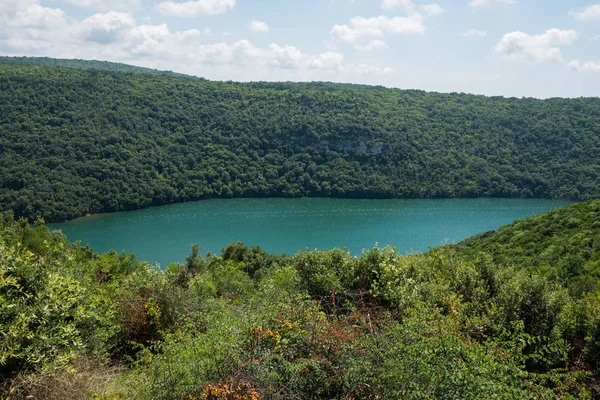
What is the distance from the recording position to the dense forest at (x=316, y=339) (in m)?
5.10

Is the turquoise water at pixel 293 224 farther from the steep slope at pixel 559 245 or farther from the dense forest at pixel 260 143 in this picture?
the steep slope at pixel 559 245

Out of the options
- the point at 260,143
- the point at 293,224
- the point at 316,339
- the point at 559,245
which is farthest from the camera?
the point at 260,143

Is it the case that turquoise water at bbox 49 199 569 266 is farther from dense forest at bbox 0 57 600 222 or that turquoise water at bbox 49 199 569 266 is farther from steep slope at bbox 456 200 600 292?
steep slope at bbox 456 200 600 292

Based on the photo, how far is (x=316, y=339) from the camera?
5.91 metres

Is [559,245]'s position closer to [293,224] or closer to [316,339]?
[316,339]

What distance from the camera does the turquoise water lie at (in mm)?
54084

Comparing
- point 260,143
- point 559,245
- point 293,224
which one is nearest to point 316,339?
point 559,245

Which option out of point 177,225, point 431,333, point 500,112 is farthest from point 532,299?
point 500,112

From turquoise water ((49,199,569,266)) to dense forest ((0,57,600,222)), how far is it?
4496 millimetres

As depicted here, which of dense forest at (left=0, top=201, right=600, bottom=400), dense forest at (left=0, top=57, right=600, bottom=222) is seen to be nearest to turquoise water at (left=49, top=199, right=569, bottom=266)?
dense forest at (left=0, top=57, right=600, bottom=222)

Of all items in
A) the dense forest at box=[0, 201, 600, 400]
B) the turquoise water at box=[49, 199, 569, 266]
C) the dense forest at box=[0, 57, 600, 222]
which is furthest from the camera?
the dense forest at box=[0, 57, 600, 222]

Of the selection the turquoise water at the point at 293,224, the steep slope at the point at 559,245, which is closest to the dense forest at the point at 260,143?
the turquoise water at the point at 293,224

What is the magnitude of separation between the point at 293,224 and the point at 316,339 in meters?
58.4

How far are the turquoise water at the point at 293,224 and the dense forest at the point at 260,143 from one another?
4496 millimetres
